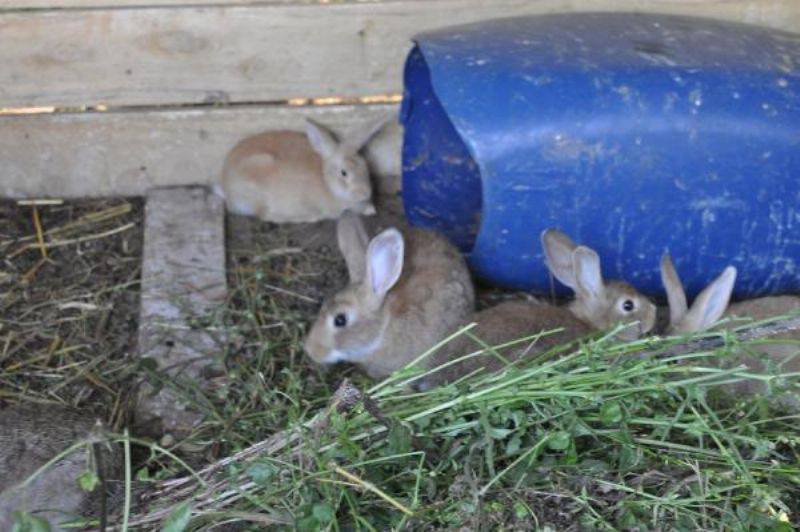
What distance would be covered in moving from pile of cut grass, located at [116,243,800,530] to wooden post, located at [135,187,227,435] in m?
0.52

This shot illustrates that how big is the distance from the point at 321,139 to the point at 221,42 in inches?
18.1

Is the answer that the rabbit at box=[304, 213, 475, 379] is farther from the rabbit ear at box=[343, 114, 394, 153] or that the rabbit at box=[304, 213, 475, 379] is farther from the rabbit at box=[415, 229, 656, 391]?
the rabbit ear at box=[343, 114, 394, 153]

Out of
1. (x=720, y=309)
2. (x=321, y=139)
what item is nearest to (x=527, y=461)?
(x=720, y=309)

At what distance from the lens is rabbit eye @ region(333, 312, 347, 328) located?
3525 mm

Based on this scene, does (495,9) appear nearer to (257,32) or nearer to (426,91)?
(426,91)

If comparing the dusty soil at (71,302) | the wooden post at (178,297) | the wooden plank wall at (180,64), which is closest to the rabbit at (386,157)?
the wooden plank wall at (180,64)

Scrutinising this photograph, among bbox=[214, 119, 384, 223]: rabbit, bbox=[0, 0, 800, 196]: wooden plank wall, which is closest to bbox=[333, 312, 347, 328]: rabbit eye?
bbox=[214, 119, 384, 223]: rabbit

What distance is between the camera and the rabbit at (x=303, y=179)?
4152 mm

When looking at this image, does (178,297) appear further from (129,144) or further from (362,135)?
(362,135)

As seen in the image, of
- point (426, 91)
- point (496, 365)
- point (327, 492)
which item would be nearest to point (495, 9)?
point (426, 91)

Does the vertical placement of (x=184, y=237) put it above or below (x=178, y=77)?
below

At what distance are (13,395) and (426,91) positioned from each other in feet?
5.05

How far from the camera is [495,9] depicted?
4047mm

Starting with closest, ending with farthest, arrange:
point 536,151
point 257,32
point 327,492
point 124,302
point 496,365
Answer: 1. point 327,492
2. point 496,365
3. point 536,151
4. point 124,302
5. point 257,32
